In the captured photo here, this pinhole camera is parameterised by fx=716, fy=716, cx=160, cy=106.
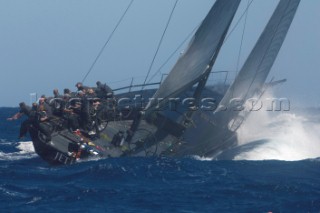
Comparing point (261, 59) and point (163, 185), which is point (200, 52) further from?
point (163, 185)

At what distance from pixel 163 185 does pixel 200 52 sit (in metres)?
8.12

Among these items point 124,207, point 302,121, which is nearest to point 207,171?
point 124,207

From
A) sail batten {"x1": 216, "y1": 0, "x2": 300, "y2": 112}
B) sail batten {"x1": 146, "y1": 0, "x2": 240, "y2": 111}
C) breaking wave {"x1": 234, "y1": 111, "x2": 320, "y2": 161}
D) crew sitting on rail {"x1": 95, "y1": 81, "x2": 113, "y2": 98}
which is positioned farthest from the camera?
sail batten {"x1": 216, "y1": 0, "x2": 300, "y2": 112}

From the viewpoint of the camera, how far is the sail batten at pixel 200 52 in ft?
78.1

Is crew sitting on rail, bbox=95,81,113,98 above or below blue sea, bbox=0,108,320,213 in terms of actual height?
above

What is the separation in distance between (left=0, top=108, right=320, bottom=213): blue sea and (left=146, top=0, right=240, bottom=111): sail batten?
2465mm

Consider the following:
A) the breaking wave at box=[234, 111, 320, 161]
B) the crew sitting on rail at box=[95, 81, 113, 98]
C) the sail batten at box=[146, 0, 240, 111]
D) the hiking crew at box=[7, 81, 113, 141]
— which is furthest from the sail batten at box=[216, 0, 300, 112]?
the hiking crew at box=[7, 81, 113, 141]

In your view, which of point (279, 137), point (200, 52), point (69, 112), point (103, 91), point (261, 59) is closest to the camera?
point (69, 112)

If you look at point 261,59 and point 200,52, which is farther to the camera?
point 261,59

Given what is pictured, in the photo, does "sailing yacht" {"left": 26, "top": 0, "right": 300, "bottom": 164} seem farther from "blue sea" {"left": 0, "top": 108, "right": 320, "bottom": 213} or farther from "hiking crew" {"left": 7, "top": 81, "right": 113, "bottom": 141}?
"blue sea" {"left": 0, "top": 108, "right": 320, "bottom": 213}

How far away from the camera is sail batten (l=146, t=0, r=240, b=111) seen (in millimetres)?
23812

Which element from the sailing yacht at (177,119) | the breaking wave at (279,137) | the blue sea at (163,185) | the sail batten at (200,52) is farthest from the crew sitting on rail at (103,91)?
the breaking wave at (279,137)

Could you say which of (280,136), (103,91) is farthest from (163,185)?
(280,136)

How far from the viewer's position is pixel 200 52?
24625mm
